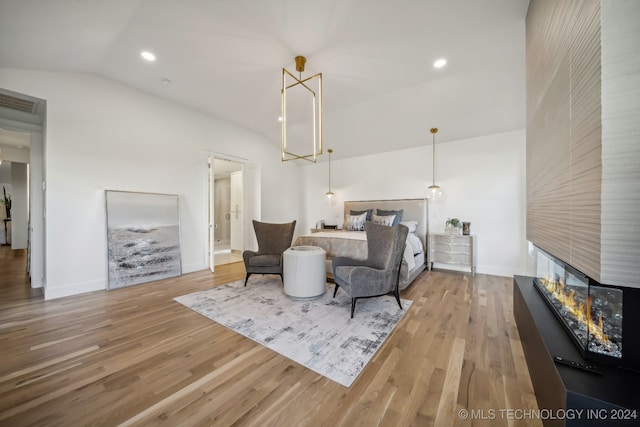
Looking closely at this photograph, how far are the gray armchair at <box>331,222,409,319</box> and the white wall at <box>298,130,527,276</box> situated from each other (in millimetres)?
2576

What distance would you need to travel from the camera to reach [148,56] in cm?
299

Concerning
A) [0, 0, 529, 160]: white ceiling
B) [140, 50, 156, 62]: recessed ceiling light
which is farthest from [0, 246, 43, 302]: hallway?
[140, 50, 156, 62]: recessed ceiling light

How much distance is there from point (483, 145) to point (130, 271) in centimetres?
655

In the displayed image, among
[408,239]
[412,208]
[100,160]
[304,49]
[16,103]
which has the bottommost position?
[408,239]

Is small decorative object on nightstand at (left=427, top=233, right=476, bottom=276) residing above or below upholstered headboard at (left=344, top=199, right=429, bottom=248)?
below

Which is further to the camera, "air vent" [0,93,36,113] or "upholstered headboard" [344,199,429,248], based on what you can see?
"upholstered headboard" [344,199,429,248]

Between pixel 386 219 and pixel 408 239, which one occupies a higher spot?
pixel 386 219

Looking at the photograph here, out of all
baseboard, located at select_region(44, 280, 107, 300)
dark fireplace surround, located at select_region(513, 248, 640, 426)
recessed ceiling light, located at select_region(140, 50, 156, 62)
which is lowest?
baseboard, located at select_region(44, 280, 107, 300)

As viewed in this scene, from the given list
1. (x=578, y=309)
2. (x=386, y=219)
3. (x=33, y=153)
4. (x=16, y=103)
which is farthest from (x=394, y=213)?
(x=33, y=153)

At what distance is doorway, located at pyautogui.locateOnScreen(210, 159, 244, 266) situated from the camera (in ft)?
19.4

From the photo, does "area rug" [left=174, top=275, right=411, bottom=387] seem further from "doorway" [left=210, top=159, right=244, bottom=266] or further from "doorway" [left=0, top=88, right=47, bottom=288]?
"doorway" [left=0, top=88, right=47, bottom=288]

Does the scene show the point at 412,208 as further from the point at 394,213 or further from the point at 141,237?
the point at 141,237

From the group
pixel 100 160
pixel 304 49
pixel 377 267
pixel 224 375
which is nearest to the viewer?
pixel 224 375

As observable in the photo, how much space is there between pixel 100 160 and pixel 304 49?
346cm
